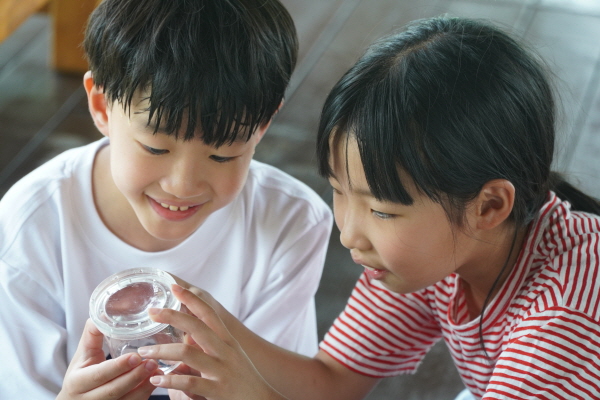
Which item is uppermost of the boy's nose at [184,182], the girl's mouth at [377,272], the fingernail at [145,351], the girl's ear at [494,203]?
the girl's ear at [494,203]

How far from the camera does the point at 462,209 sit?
90cm

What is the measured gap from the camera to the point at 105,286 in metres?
0.87

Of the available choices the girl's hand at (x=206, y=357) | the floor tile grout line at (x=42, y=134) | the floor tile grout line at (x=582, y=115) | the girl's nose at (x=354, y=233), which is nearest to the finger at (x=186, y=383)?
the girl's hand at (x=206, y=357)

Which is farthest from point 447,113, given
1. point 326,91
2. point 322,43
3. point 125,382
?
point 322,43

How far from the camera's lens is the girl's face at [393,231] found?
89cm

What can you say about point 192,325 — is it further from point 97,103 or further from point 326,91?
point 326,91

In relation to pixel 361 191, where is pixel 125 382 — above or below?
below

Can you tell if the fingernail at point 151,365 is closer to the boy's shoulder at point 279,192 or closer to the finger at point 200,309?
the finger at point 200,309

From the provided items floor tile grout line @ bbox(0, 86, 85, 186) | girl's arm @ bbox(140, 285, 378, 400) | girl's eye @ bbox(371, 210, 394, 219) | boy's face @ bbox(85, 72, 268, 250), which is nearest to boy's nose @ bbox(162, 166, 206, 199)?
boy's face @ bbox(85, 72, 268, 250)

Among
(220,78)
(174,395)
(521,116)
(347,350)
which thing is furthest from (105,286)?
(521,116)

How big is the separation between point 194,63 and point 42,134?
113 centimetres

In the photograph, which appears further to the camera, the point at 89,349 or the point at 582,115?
the point at 582,115

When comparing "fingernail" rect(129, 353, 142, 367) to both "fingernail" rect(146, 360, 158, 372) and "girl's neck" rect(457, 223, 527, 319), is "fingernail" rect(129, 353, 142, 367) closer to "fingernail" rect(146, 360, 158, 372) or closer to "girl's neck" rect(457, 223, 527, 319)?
"fingernail" rect(146, 360, 158, 372)

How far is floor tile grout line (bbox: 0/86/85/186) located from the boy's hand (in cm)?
101
